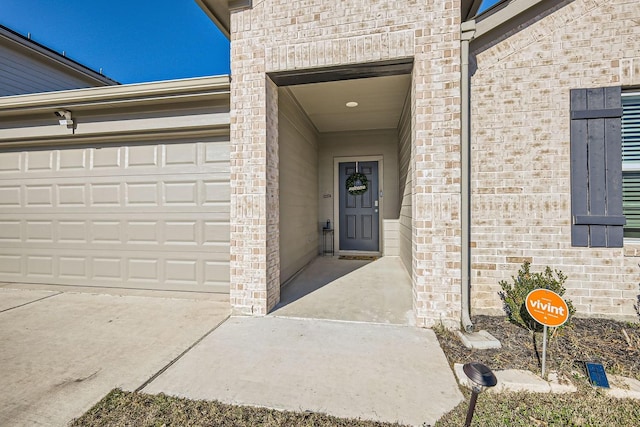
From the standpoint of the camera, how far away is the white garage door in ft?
12.1

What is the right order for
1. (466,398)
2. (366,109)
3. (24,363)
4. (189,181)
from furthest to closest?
(366,109), (189,181), (24,363), (466,398)

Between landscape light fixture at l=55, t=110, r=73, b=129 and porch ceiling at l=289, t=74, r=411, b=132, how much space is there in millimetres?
3019

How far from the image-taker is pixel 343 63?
9.46 ft

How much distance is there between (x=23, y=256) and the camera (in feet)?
13.9

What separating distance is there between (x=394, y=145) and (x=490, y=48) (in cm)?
329

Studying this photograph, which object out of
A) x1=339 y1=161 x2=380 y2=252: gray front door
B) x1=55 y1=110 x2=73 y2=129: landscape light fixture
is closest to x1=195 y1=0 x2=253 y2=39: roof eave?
x1=55 y1=110 x2=73 y2=129: landscape light fixture

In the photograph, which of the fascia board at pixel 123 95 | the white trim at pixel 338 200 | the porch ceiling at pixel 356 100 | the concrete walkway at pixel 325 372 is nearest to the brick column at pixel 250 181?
the fascia board at pixel 123 95

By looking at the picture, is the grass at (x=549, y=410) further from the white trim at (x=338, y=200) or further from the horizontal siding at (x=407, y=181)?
the white trim at (x=338, y=200)

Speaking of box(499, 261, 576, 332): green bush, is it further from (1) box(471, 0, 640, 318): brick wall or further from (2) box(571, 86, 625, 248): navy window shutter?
(2) box(571, 86, 625, 248): navy window shutter

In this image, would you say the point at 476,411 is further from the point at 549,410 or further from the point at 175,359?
the point at 175,359

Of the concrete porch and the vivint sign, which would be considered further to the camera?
the concrete porch

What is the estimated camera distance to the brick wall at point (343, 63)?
2.70m

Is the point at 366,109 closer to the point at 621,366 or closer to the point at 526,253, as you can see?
the point at 526,253

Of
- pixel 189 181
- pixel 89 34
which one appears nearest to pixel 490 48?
pixel 189 181
